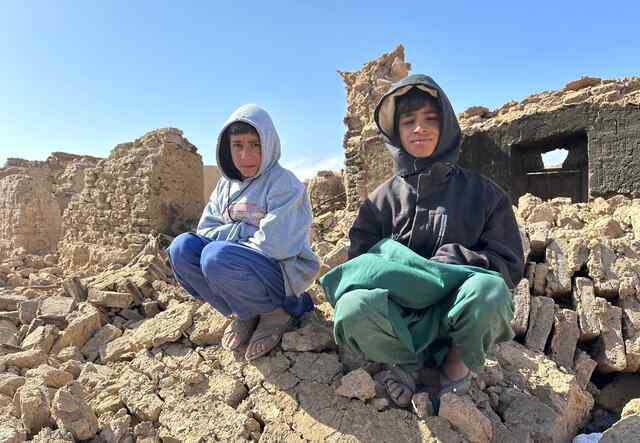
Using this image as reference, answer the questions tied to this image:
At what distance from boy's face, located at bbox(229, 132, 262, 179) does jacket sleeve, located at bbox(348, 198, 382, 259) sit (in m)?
0.60

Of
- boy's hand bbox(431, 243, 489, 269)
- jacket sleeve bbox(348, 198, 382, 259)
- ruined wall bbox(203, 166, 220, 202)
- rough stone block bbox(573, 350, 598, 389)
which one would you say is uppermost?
ruined wall bbox(203, 166, 220, 202)

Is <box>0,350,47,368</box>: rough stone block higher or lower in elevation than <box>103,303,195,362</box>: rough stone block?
lower

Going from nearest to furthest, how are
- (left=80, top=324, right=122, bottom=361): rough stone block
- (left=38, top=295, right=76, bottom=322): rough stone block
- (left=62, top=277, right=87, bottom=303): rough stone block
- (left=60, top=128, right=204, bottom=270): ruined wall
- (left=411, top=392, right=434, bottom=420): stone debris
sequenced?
(left=411, top=392, right=434, bottom=420): stone debris
(left=80, top=324, right=122, bottom=361): rough stone block
(left=38, top=295, right=76, bottom=322): rough stone block
(left=62, top=277, right=87, bottom=303): rough stone block
(left=60, top=128, right=204, bottom=270): ruined wall

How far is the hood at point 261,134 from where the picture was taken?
2.13 metres

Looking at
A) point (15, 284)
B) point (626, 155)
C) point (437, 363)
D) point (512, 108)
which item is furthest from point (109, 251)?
point (626, 155)

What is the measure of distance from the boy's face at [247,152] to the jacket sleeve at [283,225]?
20cm

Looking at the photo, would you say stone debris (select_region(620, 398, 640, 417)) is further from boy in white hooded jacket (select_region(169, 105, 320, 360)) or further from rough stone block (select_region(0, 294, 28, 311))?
rough stone block (select_region(0, 294, 28, 311))

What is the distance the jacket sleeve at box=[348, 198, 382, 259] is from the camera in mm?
2086

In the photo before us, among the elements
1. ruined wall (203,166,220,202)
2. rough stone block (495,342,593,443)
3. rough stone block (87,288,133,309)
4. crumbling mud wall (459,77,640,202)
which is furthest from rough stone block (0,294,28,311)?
ruined wall (203,166,220,202)

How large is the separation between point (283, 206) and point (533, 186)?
26.1 ft

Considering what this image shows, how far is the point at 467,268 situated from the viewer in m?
1.72

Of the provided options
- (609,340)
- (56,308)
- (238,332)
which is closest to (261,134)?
(238,332)

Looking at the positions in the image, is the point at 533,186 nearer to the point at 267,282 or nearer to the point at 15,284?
the point at 267,282

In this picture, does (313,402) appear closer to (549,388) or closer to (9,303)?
(549,388)
